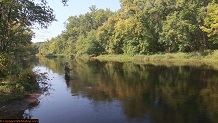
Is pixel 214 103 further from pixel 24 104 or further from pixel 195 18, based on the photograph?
pixel 195 18

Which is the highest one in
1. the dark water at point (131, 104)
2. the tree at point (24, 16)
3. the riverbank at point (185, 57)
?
the tree at point (24, 16)

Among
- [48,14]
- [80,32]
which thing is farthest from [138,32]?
[80,32]

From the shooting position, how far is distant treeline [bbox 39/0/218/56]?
6781 centimetres

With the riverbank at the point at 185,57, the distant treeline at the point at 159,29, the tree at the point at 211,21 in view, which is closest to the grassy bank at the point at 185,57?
the riverbank at the point at 185,57

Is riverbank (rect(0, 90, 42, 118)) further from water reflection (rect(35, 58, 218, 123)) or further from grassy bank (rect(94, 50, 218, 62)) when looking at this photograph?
grassy bank (rect(94, 50, 218, 62))

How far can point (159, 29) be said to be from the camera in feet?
265

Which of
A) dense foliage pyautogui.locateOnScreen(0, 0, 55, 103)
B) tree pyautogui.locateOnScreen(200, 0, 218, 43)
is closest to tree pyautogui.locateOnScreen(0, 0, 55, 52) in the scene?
dense foliage pyautogui.locateOnScreen(0, 0, 55, 103)

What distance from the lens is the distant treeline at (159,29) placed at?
222 ft

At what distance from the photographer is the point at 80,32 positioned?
528 ft

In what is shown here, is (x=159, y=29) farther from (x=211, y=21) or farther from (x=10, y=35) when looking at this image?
(x=10, y=35)

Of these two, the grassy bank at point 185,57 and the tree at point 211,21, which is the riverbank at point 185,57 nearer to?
the grassy bank at point 185,57

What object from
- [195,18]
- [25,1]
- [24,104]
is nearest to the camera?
[24,104]

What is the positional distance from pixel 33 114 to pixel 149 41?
216 ft

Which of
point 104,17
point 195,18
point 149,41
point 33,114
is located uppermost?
point 104,17
